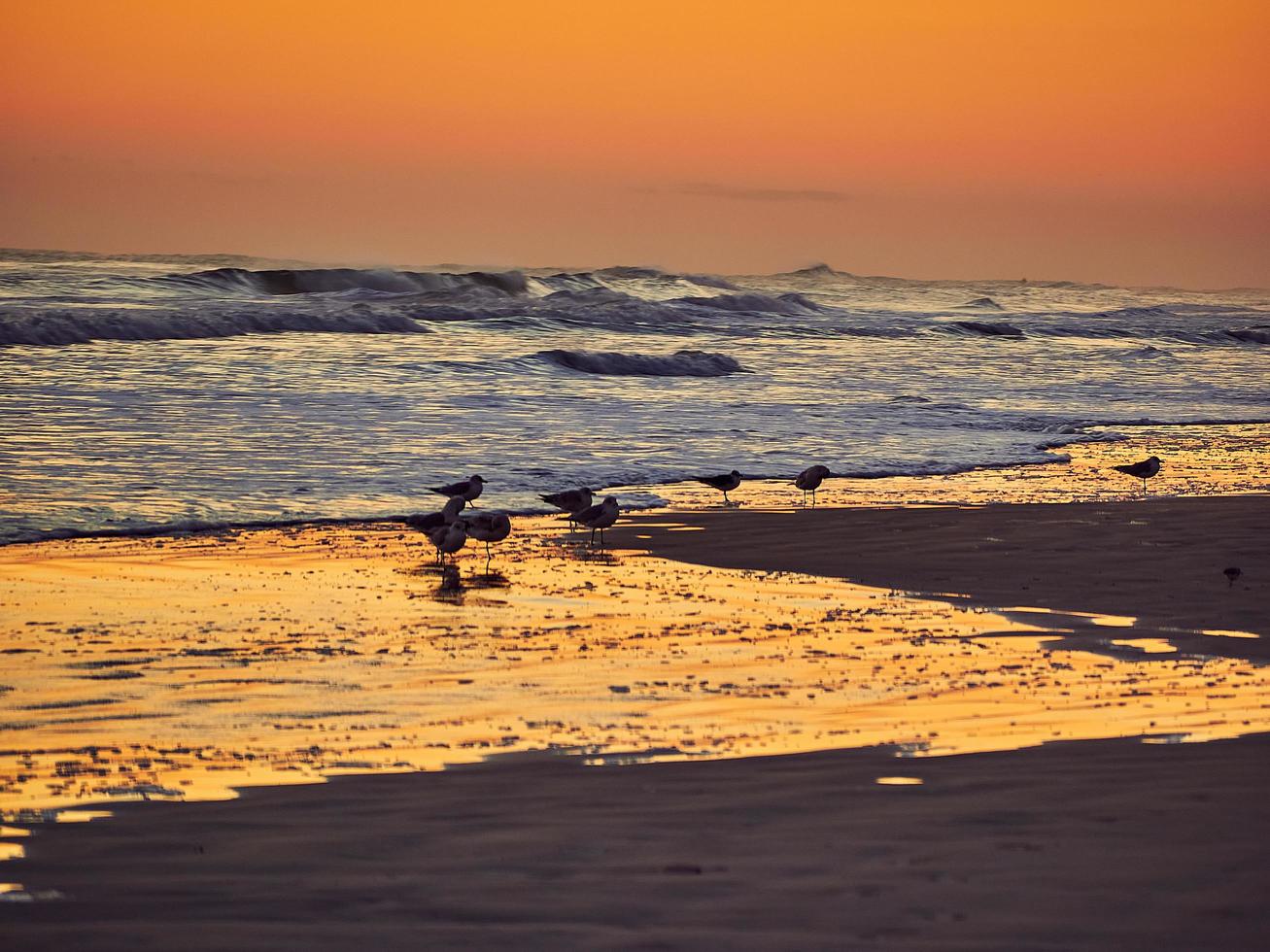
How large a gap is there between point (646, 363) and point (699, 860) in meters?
28.9

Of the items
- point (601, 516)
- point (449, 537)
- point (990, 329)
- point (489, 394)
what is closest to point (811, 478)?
point (601, 516)

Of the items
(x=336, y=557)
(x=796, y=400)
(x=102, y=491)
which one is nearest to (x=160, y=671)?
(x=336, y=557)

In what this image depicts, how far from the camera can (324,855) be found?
472 cm

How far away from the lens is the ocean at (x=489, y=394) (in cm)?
1544

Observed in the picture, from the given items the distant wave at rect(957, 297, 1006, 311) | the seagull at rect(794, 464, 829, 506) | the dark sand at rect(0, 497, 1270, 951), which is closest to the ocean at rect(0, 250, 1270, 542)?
the seagull at rect(794, 464, 829, 506)

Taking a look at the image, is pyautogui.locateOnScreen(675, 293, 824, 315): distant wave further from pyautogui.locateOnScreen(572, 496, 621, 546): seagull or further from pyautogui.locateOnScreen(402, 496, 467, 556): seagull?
pyautogui.locateOnScreen(402, 496, 467, 556): seagull

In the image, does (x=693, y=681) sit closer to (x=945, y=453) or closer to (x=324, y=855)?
(x=324, y=855)

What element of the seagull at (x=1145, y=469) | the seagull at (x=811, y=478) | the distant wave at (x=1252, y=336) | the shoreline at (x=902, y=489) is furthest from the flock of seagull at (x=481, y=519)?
the distant wave at (x=1252, y=336)

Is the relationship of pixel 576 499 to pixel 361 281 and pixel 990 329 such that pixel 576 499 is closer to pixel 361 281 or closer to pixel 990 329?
pixel 990 329

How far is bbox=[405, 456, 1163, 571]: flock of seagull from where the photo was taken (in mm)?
11312

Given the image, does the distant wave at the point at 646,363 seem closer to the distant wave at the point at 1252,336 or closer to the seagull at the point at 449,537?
the seagull at the point at 449,537

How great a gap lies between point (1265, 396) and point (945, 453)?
13794 millimetres

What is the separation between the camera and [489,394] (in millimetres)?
24391

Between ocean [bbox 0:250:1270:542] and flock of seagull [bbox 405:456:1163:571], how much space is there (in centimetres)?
67
